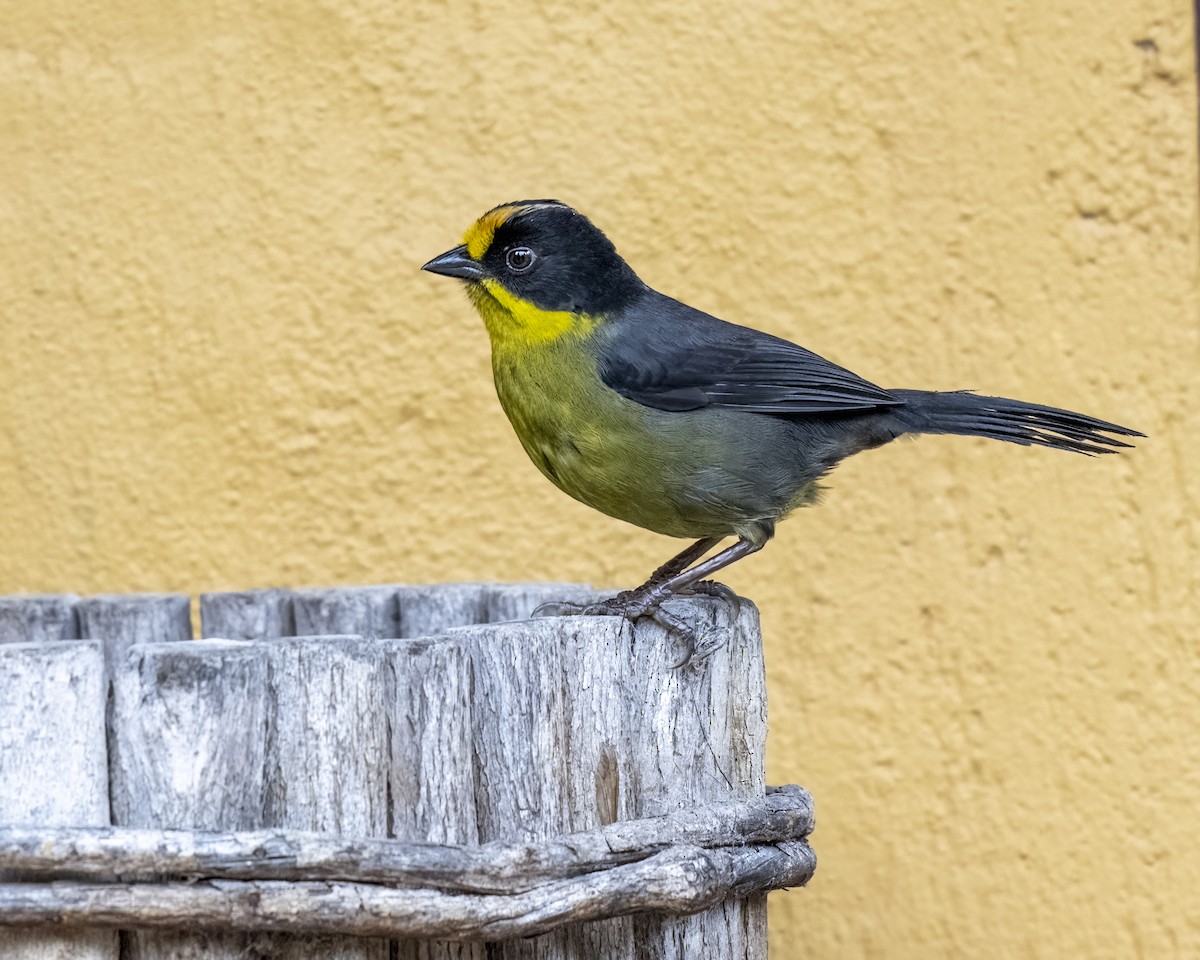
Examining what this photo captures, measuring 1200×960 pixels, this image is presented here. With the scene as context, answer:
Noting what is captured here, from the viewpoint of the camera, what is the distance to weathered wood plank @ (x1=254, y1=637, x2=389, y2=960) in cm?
199

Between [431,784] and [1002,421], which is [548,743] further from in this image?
[1002,421]

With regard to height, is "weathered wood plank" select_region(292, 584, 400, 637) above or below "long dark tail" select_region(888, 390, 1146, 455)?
below

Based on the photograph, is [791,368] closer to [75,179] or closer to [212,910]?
[212,910]

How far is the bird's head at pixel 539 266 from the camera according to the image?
9.43 ft

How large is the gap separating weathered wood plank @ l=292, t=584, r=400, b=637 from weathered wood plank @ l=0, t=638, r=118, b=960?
106cm

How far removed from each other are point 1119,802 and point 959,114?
5.54 feet

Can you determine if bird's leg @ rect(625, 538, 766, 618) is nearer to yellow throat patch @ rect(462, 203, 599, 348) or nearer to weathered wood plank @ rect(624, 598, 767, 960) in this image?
weathered wood plank @ rect(624, 598, 767, 960)

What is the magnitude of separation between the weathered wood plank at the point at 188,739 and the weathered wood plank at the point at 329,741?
1.1 inches

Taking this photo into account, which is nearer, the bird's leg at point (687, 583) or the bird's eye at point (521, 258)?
the bird's leg at point (687, 583)

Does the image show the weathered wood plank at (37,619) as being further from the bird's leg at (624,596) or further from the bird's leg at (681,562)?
the bird's leg at (681,562)

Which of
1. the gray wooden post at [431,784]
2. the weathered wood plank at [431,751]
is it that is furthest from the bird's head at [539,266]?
the weathered wood plank at [431,751]

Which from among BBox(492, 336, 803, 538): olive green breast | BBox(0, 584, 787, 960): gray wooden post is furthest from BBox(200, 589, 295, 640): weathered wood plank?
BBox(0, 584, 787, 960): gray wooden post

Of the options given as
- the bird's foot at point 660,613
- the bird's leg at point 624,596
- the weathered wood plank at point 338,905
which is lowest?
the weathered wood plank at point 338,905

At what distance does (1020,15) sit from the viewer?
358 cm
